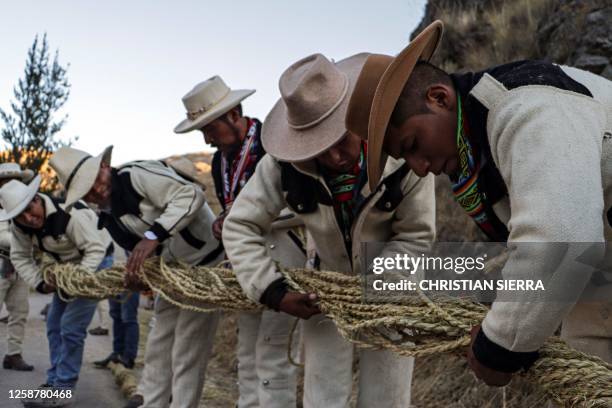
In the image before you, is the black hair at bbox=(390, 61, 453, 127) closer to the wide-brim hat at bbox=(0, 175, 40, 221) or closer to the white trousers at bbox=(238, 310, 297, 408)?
the white trousers at bbox=(238, 310, 297, 408)

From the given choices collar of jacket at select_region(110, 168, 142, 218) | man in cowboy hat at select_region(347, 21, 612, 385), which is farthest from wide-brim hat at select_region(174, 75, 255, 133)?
man in cowboy hat at select_region(347, 21, 612, 385)

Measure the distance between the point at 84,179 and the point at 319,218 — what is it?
7.48 ft

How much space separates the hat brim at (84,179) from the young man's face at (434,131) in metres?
3.00

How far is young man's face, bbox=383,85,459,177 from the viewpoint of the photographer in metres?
1.93

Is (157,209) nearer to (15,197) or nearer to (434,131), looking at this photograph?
(15,197)

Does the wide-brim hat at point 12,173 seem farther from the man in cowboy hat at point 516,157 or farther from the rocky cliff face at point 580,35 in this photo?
the man in cowboy hat at point 516,157

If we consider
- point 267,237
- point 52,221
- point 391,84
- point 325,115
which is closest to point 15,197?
point 52,221

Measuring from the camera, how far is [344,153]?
2.68 metres

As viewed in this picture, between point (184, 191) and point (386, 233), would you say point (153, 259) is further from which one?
point (386, 233)

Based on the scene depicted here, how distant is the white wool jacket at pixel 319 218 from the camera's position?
2.79 metres

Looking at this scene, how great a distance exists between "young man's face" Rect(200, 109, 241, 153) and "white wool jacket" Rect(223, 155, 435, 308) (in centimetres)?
125

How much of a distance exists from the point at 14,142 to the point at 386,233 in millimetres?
13092

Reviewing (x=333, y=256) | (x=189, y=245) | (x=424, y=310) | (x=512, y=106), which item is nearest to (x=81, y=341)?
(x=189, y=245)

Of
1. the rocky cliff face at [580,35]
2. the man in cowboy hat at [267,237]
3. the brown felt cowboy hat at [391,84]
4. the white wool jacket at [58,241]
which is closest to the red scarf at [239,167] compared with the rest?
the man in cowboy hat at [267,237]
